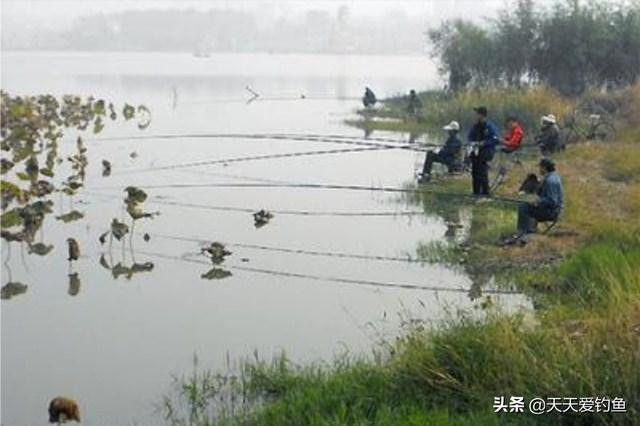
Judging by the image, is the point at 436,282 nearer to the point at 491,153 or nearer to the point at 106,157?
the point at 491,153

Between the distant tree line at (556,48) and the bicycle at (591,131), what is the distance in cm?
883

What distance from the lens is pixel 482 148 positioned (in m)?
14.4

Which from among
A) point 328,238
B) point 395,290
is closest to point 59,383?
point 395,290

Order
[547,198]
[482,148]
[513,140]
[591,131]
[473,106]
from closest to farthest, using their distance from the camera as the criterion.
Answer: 1. [547,198]
2. [482,148]
3. [513,140]
4. [591,131]
5. [473,106]

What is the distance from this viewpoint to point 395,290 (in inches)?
418

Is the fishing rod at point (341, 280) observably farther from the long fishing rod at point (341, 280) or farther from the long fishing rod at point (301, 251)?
the long fishing rod at point (301, 251)

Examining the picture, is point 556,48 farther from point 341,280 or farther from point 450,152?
point 341,280

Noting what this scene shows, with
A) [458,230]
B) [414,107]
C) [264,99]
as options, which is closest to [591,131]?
[458,230]

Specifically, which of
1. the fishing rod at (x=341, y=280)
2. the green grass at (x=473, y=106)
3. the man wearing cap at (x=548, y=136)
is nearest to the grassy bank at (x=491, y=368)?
the fishing rod at (x=341, y=280)

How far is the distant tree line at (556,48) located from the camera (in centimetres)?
3266

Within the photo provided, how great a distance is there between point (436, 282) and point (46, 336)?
4970mm

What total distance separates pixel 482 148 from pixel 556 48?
21.0 meters

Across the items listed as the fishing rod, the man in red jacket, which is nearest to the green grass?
the man in red jacket

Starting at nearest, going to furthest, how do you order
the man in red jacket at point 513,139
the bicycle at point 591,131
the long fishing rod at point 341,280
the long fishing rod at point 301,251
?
the long fishing rod at point 341,280 → the long fishing rod at point 301,251 → the man in red jacket at point 513,139 → the bicycle at point 591,131
